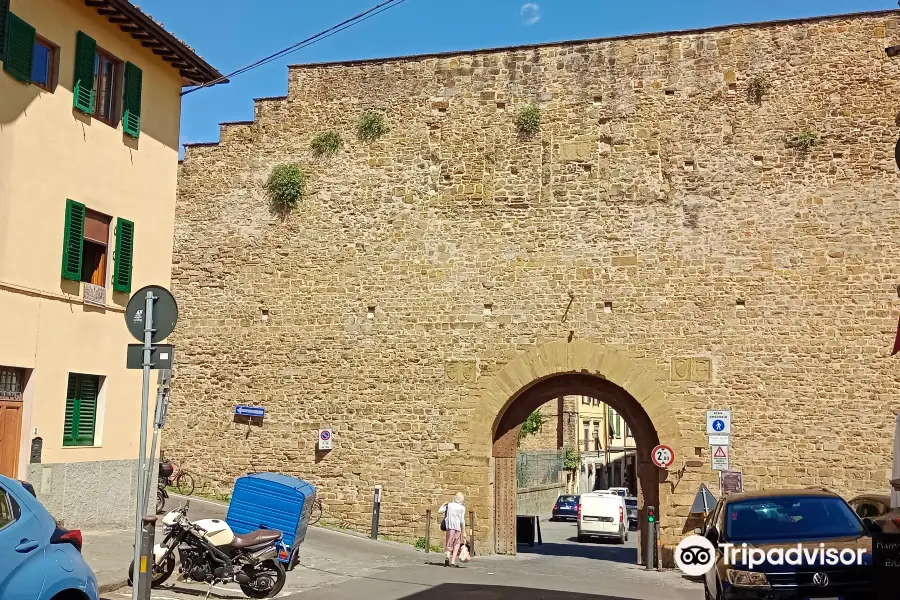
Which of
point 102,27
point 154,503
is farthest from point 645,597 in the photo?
point 102,27

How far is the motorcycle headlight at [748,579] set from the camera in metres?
7.64

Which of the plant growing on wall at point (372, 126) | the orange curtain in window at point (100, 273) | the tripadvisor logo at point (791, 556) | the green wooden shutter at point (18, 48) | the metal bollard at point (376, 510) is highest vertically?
the plant growing on wall at point (372, 126)

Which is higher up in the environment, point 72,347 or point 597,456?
point 72,347

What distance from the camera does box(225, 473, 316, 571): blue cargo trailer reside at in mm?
12352

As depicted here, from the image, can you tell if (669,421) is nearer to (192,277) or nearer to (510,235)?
(510,235)

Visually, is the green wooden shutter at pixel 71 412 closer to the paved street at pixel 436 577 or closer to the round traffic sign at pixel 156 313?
the paved street at pixel 436 577

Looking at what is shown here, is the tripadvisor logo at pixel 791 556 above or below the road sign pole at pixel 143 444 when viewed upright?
below

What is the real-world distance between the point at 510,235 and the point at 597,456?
37706 mm

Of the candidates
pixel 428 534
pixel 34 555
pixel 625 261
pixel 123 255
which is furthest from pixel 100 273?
pixel 625 261

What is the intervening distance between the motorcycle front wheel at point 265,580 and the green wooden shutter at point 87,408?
4.34 m

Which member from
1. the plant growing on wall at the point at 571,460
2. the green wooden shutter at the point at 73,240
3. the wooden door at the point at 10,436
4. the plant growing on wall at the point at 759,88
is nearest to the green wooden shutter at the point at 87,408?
the wooden door at the point at 10,436

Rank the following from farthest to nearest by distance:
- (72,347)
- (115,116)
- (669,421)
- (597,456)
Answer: (597,456), (669,421), (115,116), (72,347)

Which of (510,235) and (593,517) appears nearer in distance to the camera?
(510,235)

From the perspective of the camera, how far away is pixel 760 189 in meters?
17.8
